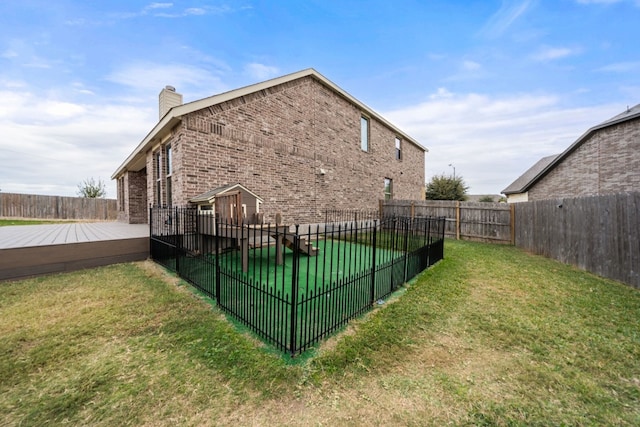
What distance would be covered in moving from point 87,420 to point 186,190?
5669mm

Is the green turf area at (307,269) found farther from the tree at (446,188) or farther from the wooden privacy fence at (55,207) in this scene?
the tree at (446,188)

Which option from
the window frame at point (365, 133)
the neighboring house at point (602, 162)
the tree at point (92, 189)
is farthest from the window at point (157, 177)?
the tree at point (92, 189)

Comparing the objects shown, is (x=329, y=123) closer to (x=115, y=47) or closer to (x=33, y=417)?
(x=115, y=47)

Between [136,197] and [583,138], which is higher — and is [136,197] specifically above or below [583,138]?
below

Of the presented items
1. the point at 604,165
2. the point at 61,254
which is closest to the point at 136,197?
the point at 61,254

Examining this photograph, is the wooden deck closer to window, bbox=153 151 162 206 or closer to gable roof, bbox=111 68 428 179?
window, bbox=153 151 162 206

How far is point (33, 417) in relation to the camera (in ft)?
6.34

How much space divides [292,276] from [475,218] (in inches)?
466

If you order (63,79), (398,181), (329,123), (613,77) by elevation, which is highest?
(613,77)

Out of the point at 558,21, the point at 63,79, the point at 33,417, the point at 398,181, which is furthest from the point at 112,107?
the point at 558,21

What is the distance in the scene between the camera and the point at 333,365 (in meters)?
2.61

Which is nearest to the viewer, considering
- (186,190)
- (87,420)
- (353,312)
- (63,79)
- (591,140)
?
(87,420)

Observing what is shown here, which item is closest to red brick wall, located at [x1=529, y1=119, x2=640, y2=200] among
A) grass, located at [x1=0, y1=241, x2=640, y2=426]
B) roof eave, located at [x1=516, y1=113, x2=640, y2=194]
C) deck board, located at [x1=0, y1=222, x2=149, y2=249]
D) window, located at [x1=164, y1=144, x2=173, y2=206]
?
roof eave, located at [x1=516, y1=113, x2=640, y2=194]

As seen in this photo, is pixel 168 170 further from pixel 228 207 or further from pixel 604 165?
pixel 604 165
